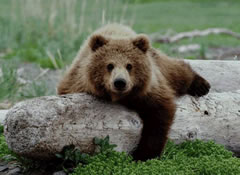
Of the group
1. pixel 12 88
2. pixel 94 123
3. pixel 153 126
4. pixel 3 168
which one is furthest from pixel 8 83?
pixel 153 126

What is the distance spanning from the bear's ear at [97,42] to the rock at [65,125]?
1.65 ft

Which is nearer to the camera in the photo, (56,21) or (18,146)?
(18,146)

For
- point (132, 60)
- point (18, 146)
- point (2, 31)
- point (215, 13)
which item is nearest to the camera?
point (18, 146)

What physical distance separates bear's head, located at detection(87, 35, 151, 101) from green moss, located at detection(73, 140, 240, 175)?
2.06 feet

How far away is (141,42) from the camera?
420 centimetres

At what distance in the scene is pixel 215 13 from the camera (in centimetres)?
2241

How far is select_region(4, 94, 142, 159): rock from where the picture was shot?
3.53 metres

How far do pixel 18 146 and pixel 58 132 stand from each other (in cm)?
36

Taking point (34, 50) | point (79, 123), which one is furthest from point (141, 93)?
point (34, 50)

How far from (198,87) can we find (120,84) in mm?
1650

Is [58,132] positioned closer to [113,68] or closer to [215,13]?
[113,68]

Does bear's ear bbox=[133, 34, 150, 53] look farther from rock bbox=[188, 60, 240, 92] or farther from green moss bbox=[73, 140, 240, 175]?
rock bbox=[188, 60, 240, 92]

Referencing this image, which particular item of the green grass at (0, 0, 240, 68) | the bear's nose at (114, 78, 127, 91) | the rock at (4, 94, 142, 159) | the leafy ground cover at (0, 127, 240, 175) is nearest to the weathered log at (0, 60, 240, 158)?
the rock at (4, 94, 142, 159)

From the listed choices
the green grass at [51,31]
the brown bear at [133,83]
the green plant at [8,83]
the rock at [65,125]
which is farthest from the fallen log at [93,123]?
the green grass at [51,31]
